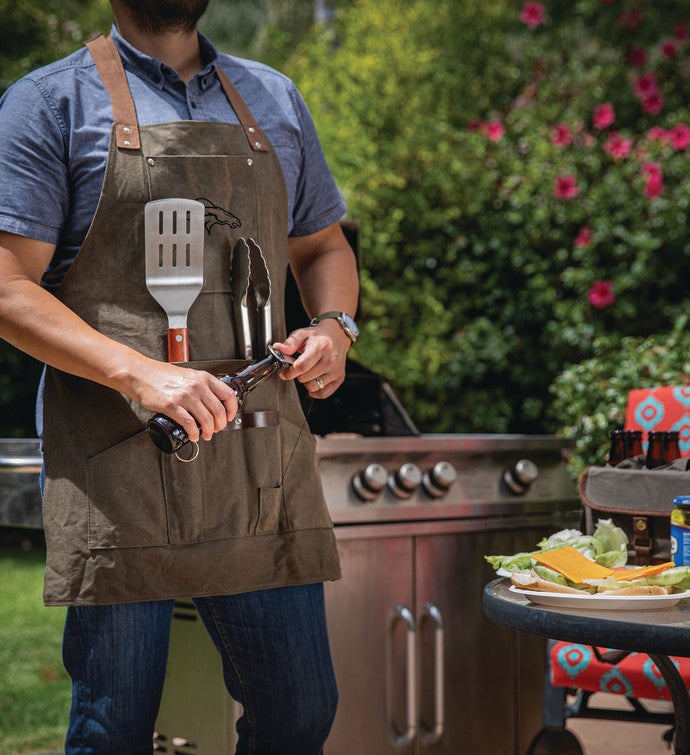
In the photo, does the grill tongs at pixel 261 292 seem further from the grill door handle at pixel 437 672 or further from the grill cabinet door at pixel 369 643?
the grill door handle at pixel 437 672

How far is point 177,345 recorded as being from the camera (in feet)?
→ 5.39

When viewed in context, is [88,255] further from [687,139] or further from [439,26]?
[439,26]

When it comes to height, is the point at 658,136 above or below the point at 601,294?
above

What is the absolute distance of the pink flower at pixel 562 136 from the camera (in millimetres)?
4824

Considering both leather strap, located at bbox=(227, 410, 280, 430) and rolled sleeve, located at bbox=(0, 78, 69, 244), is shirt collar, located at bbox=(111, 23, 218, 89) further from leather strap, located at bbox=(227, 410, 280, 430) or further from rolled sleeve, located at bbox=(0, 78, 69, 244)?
leather strap, located at bbox=(227, 410, 280, 430)

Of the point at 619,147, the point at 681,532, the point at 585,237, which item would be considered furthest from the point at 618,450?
the point at 619,147

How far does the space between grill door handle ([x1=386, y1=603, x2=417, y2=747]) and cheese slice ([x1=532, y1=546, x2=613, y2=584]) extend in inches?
41.8

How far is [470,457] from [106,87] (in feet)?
5.41

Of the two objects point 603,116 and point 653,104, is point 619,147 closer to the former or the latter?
point 603,116

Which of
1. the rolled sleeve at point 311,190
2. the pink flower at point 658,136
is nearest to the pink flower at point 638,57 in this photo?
the pink flower at point 658,136

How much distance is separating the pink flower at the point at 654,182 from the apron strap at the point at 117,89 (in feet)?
10.3

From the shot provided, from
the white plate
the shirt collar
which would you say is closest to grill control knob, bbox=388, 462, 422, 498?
the white plate

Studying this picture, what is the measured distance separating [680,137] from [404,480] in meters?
2.77

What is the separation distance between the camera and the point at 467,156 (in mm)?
5160
